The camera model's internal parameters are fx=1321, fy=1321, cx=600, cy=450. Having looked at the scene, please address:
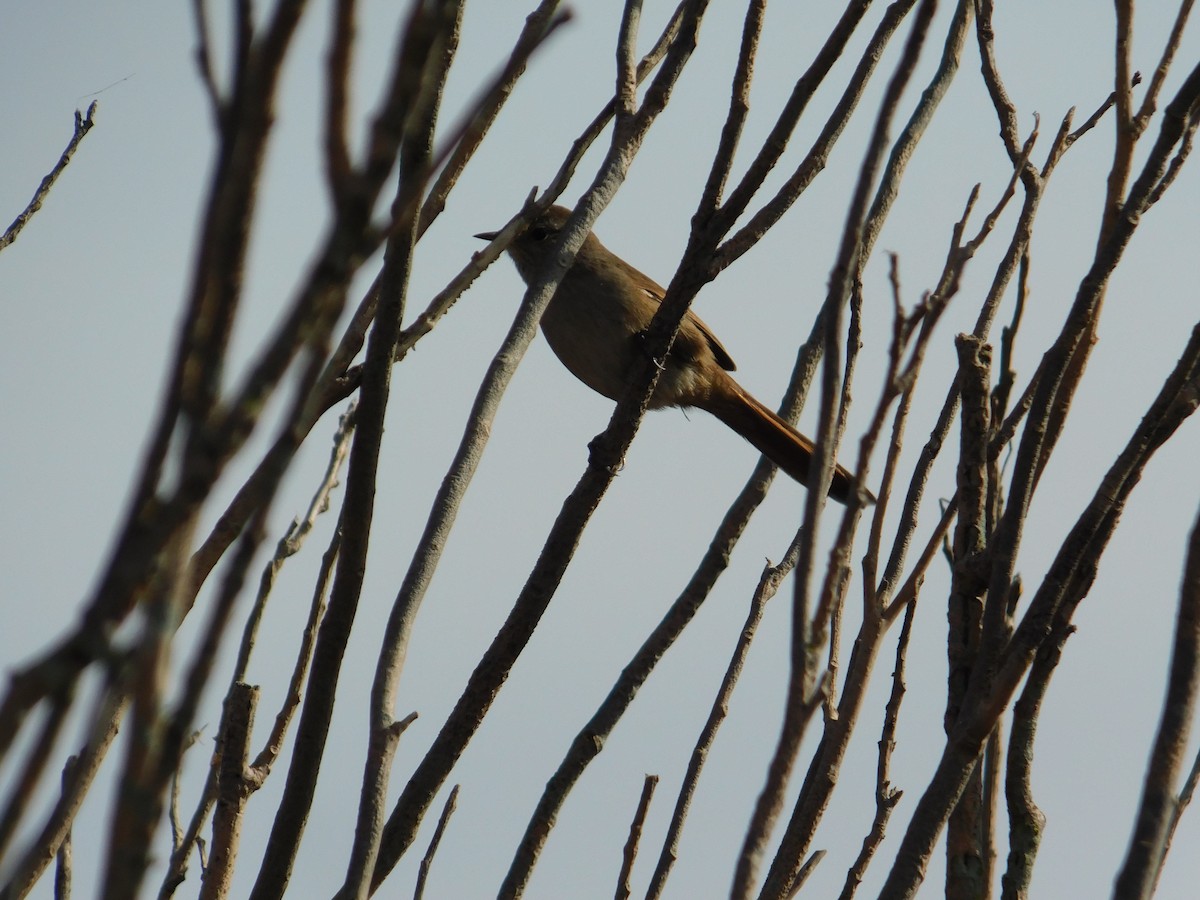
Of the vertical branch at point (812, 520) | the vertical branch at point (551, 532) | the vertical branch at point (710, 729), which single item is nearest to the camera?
the vertical branch at point (812, 520)

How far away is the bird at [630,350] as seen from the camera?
17.0ft

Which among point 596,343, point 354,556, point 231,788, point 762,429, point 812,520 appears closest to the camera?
point 812,520

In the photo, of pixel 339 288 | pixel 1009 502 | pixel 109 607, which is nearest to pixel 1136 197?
pixel 1009 502

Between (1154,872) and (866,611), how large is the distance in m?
0.42

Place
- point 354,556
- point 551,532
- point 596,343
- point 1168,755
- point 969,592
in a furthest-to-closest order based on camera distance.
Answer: point 596,343
point 551,532
point 969,592
point 354,556
point 1168,755

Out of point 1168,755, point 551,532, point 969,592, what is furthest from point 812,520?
point 551,532

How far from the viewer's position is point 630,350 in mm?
5051

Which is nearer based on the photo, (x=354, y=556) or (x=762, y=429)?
(x=354, y=556)

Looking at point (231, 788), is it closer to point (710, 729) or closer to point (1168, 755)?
point (710, 729)

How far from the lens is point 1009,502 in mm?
1774

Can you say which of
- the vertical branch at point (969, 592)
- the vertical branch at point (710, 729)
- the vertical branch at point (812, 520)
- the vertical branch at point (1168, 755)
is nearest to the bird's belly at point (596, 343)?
the vertical branch at point (710, 729)

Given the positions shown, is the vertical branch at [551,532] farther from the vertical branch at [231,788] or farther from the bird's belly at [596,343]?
the bird's belly at [596,343]

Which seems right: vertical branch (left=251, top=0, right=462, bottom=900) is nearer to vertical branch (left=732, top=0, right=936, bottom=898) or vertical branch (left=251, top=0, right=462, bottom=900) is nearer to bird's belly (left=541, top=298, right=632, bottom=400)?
vertical branch (left=732, top=0, right=936, bottom=898)

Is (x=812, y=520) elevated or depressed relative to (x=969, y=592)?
depressed
